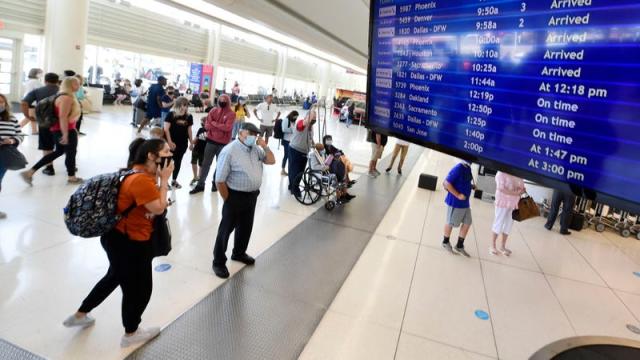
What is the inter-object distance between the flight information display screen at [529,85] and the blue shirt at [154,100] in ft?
29.5

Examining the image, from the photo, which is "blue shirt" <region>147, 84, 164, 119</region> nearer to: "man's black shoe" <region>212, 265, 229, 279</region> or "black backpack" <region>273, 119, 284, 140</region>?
"black backpack" <region>273, 119, 284, 140</region>

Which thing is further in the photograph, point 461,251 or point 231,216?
point 461,251

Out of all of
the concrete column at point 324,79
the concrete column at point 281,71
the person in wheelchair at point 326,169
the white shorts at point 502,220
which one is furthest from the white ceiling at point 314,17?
the concrete column at point 324,79

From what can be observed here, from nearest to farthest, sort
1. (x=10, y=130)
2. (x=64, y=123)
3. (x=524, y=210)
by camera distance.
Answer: (x=10, y=130) < (x=524, y=210) < (x=64, y=123)

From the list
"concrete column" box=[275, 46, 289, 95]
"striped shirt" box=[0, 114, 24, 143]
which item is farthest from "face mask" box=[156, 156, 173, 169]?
"concrete column" box=[275, 46, 289, 95]

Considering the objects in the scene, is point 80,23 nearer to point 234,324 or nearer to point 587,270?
point 234,324

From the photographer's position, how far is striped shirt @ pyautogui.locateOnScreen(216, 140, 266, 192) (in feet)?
13.9

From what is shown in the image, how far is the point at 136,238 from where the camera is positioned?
9.60 feet

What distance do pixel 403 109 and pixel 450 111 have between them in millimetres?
333

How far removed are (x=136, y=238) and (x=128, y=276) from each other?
301 mm

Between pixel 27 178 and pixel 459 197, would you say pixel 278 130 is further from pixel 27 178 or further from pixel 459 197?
pixel 459 197

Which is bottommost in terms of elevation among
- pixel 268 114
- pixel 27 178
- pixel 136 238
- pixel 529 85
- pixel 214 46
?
pixel 27 178

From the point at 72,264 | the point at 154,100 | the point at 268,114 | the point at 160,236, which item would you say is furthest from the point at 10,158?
the point at 268,114

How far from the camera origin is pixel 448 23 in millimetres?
1839
